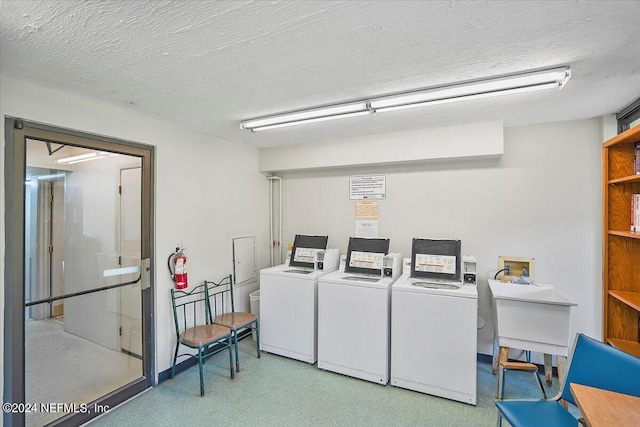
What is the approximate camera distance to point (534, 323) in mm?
2346

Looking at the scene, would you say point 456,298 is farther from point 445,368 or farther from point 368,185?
point 368,185

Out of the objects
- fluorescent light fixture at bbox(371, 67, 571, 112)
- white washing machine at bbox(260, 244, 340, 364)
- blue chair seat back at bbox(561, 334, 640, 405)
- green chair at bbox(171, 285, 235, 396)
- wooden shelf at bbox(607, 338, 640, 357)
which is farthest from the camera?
white washing machine at bbox(260, 244, 340, 364)

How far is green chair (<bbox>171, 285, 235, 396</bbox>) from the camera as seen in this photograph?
2707 mm

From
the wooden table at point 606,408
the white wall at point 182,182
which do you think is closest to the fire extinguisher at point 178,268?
the white wall at point 182,182

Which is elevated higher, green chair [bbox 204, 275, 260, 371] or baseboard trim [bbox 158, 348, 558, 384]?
green chair [bbox 204, 275, 260, 371]

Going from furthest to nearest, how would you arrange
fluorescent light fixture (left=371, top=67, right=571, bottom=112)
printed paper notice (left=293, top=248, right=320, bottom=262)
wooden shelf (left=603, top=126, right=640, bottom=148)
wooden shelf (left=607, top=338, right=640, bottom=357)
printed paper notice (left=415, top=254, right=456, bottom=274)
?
printed paper notice (left=293, top=248, right=320, bottom=262)
printed paper notice (left=415, top=254, right=456, bottom=274)
wooden shelf (left=607, top=338, right=640, bottom=357)
wooden shelf (left=603, top=126, right=640, bottom=148)
fluorescent light fixture (left=371, top=67, right=571, bottom=112)

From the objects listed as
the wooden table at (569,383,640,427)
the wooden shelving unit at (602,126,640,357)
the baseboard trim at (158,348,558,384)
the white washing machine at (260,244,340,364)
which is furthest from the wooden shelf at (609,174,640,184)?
the white washing machine at (260,244,340,364)

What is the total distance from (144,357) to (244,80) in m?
2.56

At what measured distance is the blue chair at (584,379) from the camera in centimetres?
155

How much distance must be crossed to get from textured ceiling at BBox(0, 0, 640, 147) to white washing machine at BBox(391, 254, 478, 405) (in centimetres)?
161

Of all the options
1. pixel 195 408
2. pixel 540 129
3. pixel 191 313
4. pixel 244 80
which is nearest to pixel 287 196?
pixel 191 313

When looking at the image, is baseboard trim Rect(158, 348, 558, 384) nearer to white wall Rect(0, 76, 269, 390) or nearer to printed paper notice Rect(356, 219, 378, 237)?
white wall Rect(0, 76, 269, 390)

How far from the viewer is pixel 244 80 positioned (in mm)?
1994

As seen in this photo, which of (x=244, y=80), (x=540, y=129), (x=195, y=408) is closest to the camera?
(x=244, y=80)
